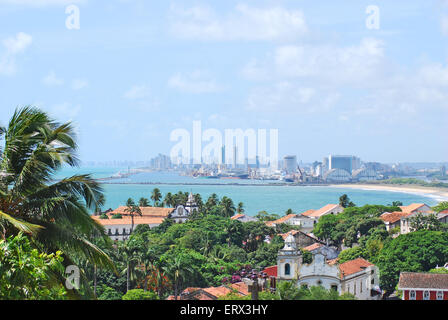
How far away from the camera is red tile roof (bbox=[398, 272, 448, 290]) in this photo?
420 inches

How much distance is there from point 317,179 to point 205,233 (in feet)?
225

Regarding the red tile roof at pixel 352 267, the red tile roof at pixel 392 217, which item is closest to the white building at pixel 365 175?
the red tile roof at pixel 392 217

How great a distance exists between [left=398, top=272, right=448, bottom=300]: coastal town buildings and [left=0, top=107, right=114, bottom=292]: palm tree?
8.40 metres

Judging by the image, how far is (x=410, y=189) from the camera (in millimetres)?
72062

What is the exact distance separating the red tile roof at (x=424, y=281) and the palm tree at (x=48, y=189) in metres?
8.66

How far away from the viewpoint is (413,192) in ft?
220

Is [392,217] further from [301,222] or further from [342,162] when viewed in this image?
[342,162]

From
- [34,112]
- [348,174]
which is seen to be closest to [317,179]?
[348,174]

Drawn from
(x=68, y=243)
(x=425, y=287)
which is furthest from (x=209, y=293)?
(x=68, y=243)

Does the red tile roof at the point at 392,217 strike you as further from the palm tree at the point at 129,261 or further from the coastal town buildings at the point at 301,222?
the palm tree at the point at 129,261

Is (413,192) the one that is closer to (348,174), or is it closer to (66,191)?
(348,174)

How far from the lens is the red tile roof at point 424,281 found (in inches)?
420
